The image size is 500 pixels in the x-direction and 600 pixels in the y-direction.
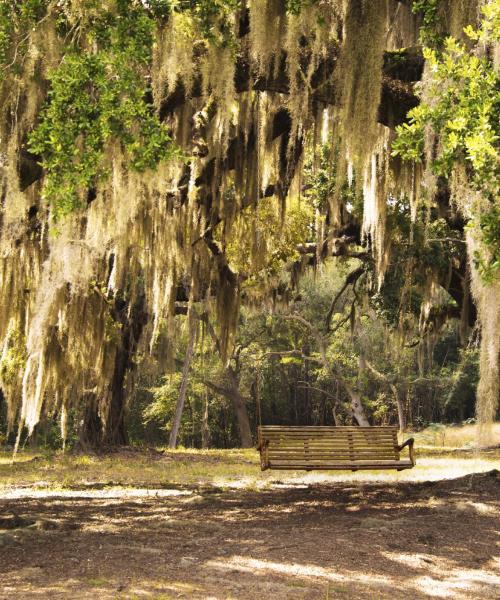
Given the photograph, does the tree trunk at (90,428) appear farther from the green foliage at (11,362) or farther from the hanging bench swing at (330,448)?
the hanging bench swing at (330,448)

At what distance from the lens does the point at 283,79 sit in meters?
6.89

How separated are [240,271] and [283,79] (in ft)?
17.6

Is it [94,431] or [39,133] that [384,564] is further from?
[94,431]

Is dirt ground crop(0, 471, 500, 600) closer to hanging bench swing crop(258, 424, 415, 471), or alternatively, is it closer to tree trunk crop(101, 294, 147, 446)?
hanging bench swing crop(258, 424, 415, 471)

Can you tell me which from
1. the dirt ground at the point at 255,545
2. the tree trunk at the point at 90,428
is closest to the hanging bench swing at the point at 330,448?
the dirt ground at the point at 255,545

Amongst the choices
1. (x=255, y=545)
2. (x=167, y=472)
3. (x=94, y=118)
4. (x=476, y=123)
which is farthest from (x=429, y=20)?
(x=167, y=472)

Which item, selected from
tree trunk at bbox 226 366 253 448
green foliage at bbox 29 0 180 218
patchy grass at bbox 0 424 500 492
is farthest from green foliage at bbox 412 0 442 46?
tree trunk at bbox 226 366 253 448

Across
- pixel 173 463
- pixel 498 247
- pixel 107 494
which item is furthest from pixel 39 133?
pixel 173 463

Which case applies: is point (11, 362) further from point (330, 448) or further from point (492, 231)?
point (492, 231)

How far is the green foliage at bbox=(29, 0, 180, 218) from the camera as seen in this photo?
512 centimetres

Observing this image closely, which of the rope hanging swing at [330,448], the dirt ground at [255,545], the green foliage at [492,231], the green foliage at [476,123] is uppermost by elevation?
the green foliage at [476,123]

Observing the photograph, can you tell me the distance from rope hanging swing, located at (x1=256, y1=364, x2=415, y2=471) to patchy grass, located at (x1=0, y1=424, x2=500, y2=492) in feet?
3.22

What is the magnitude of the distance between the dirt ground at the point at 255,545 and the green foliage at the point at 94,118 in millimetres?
2326

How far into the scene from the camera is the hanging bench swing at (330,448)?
8.69m
